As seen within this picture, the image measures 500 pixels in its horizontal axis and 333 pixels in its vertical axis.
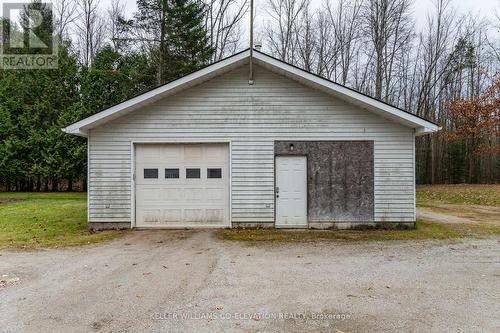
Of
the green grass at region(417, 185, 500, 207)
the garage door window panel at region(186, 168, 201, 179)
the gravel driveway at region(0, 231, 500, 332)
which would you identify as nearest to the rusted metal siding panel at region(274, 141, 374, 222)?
the gravel driveway at region(0, 231, 500, 332)

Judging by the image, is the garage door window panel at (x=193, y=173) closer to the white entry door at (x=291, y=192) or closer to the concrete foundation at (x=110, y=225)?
the concrete foundation at (x=110, y=225)

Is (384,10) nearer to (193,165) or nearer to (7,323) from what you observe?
(193,165)

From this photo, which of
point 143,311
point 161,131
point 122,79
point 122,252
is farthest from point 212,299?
point 122,79

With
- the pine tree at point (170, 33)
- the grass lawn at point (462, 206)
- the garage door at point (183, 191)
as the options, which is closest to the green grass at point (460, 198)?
the grass lawn at point (462, 206)

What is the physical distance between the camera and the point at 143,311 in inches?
160

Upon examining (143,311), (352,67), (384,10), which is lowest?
(143,311)

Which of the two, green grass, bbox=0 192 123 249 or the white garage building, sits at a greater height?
the white garage building

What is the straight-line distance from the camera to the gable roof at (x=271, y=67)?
8961 mm

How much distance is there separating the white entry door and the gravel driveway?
1.95 metres

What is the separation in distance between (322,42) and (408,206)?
2029 cm

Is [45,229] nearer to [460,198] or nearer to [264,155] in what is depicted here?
[264,155]

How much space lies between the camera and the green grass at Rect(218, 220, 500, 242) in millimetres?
8375

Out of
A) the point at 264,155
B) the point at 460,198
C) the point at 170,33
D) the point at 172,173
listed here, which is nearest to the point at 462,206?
the point at 460,198

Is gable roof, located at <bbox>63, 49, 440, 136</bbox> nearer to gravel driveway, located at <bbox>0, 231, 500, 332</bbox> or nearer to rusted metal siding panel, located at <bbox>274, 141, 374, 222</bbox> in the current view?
rusted metal siding panel, located at <bbox>274, 141, 374, 222</bbox>
